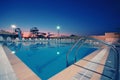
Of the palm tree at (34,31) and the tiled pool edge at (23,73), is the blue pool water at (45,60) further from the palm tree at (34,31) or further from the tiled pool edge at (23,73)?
the palm tree at (34,31)

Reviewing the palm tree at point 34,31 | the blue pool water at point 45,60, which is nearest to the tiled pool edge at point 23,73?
the blue pool water at point 45,60

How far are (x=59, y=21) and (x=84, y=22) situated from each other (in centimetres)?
688

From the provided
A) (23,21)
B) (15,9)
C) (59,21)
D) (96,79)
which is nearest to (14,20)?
(23,21)

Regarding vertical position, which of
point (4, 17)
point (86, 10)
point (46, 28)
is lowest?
point (46, 28)

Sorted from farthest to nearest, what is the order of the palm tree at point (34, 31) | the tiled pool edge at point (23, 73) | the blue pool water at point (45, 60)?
the palm tree at point (34, 31)
the blue pool water at point (45, 60)
the tiled pool edge at point (23, 73)

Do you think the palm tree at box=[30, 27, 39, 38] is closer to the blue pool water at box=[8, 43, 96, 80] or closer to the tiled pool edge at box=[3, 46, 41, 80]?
the blue pool water at box=[8, 43, 96, 80]

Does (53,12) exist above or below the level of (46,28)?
above

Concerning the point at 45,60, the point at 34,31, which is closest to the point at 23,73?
the point at 45,60

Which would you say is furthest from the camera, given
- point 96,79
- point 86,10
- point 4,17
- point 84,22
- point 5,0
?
point 84,22

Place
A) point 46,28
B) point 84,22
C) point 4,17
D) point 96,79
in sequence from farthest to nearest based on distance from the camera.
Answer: point 46,28
point 84,22
point 4,17
point 96,79

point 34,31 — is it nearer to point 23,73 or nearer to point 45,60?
point 45,60

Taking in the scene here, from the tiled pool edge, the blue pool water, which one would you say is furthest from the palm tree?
the tiled pool edge

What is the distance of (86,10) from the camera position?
25875 mm

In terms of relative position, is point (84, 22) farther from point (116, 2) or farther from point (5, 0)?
point (5, 0)
